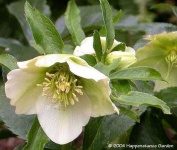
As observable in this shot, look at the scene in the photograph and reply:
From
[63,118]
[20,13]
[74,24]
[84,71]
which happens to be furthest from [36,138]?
[20,13]

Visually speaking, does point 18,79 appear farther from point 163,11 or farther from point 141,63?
point 163,11

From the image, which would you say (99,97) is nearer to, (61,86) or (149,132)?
(61,86)

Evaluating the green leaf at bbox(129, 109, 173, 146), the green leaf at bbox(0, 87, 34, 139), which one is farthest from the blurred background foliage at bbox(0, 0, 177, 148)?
the green leaf at bbox(0, 87, 34, 139)

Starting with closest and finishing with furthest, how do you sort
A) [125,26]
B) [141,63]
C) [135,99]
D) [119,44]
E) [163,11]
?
[135,99], [119,44], [141,63], [125,26], [163,11]

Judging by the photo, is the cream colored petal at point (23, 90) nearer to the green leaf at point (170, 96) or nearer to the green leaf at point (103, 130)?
the green leaf at point (103, 130)

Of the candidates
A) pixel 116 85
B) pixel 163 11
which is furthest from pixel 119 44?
pixel 163 11

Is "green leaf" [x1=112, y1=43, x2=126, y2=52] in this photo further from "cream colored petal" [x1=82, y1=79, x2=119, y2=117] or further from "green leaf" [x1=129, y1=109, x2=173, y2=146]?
"green leaf" [x1=129, y1=109, x2=173, y2=146]
